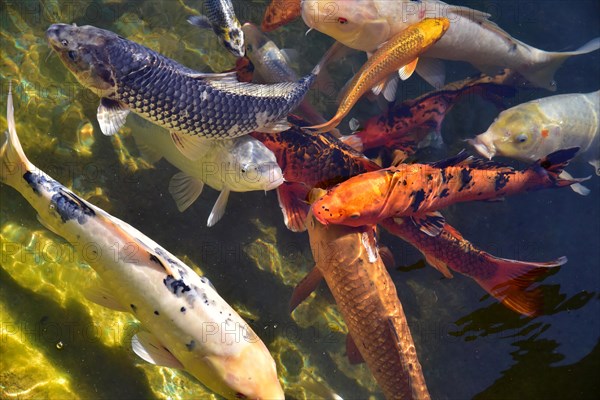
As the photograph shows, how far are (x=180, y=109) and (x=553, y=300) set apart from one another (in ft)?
13.4

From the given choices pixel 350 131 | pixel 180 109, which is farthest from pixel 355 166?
pixel 180 109

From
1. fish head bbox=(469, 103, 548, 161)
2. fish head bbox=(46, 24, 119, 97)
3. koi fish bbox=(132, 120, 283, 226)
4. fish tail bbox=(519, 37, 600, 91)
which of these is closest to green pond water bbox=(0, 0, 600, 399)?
koi fish bbox=(132, 120, 283, 226)

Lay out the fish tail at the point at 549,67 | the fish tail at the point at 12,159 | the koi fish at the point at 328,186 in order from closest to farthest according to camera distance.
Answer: the fish tail at the point at 12,159 < the koi fish at the point at 328,186 < the fish tail at the point at 549,67

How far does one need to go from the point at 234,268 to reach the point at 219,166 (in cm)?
112

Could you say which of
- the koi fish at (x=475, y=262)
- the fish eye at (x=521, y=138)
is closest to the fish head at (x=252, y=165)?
the koi fish at (x=475, y=262)

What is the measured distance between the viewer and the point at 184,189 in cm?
429

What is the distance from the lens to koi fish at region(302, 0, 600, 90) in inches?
174

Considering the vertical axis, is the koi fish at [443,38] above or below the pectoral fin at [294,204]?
above

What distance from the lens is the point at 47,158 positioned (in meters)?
4.40

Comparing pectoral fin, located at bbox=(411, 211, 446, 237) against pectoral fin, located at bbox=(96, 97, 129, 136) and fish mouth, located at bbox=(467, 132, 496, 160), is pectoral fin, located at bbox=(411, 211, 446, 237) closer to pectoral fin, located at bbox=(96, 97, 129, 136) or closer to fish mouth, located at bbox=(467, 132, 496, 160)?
fish mouth, located at bbox=(467, 132, 496, 160)

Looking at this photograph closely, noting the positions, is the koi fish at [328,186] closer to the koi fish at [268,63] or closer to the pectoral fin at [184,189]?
the koi fish at [268,63]

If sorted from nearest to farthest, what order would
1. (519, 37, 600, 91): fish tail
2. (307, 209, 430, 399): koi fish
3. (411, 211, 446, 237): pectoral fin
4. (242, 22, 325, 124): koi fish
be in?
(307, 209, 430, 399): koi fish < (411, 211, 446, 237): pectoral fin < (242, 22, 325, 124): koi fish < (519, 37, 600, 91): fish tail

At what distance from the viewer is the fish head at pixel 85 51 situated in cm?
329

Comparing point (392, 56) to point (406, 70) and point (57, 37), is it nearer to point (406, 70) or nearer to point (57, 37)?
point (406, 70)
